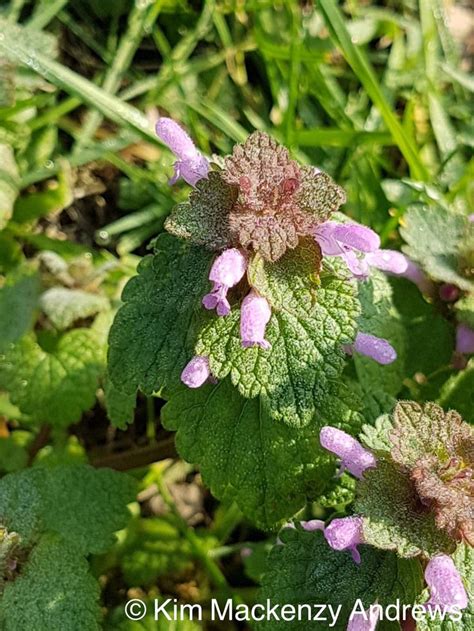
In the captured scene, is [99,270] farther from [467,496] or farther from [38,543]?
[467,496]

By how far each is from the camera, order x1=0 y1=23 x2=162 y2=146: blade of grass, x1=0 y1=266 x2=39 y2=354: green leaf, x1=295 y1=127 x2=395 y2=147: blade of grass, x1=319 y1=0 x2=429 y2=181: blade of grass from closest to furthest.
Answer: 1. x1=0 y1=266 x2=39 y2=354: green leaf
2. x1=0 y1=23 x2=162 y2=146: blade of grass
3. x1=319 y1=0 x2=429 y2=181: blade of grass
4. x1=295 y1=127 x2=395 y2=147: blade of grass

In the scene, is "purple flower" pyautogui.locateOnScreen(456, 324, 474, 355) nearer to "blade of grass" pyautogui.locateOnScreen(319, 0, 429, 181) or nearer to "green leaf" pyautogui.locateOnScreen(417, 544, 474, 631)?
"green leaf" pyautogui.locateOnScreen(417, 544, 474, 631)

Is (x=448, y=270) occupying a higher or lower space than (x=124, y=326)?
higher

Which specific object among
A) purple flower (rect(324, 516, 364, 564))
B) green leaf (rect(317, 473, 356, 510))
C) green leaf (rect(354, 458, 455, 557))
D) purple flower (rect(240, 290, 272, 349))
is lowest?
green leaf (rect(317, 473, 356, 510))

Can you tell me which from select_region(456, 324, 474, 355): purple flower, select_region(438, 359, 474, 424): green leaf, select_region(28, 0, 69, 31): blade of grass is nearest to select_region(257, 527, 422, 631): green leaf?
select_region(438, 359, 474, 424): green leaf

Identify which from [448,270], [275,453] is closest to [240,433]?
[275,453]

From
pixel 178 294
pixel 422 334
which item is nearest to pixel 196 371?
pixel 178 294

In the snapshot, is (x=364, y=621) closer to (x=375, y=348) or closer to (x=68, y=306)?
(x=375, y=348)
